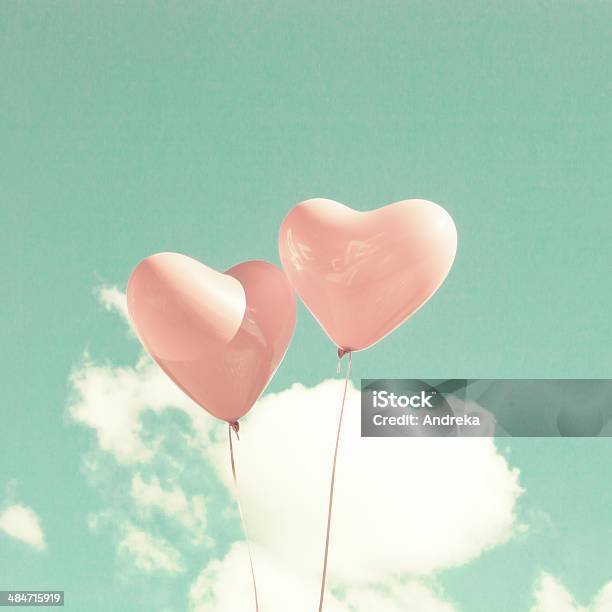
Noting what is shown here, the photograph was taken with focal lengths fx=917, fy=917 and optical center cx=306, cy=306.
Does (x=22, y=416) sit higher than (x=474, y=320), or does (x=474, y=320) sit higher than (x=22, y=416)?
(x=474, y=320)

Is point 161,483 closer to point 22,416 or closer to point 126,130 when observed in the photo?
point 22,416

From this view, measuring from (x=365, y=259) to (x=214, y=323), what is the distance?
0.92 feet

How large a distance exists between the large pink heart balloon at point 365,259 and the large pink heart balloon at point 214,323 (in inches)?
3.2

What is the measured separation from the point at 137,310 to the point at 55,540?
1419mm

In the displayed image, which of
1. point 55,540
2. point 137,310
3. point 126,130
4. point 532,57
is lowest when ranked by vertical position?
point 137,310

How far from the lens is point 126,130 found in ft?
9.36

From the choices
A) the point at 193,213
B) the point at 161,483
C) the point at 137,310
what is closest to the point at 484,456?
the point at 161,483

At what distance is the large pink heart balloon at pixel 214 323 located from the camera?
5.05 ft
